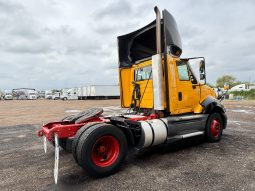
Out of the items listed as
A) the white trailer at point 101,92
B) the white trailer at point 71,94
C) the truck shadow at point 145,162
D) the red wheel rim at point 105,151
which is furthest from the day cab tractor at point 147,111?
the white trailer at point 71,94

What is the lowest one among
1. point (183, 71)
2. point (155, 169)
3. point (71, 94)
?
point (155, 169)

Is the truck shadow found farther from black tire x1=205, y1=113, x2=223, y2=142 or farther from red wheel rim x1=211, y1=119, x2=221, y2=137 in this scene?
red wheel rim x1=211, y1=119, x2=221, y2=137

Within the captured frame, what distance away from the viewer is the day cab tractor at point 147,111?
4.48 m

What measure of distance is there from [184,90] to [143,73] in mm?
1417

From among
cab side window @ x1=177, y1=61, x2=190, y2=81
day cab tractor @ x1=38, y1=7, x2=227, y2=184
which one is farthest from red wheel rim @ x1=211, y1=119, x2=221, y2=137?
cab side window @ x1=177, y1=61, x2=190, y2=81

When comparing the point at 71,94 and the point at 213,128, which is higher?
the point at 71,94

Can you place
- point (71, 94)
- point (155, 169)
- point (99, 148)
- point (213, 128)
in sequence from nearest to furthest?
point (99, 148)
point (155, 169)
point (213, 128)
point (71, 94)

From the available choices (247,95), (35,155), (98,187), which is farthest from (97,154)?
(247,95)

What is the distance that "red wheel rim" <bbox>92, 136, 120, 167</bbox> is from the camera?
450 cm

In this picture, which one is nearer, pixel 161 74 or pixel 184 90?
pixel 161 74

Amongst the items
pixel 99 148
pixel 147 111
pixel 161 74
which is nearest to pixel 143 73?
pixel 161 74

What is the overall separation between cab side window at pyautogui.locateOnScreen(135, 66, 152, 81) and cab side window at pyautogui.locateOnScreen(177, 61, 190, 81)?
35.0 inches

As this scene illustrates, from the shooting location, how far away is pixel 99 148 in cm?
454

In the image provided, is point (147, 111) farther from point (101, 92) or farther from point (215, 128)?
point (101, 92)
